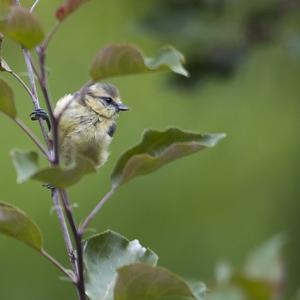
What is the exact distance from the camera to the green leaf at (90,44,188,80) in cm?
128

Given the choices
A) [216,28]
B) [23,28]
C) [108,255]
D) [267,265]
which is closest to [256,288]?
[267,265]

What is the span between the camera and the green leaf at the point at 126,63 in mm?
1280

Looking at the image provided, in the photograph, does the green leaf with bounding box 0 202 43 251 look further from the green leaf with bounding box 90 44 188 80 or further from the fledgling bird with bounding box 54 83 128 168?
the fledgling bird with bounding box 54 83 128 168

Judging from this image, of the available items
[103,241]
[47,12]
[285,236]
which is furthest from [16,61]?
[103,241]

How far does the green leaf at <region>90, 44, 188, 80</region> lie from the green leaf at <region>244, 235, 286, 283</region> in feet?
2.98

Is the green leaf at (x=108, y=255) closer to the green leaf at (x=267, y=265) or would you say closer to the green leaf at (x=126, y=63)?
the green leaf at (x=126, y=63)

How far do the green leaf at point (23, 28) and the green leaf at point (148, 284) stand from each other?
34 cm

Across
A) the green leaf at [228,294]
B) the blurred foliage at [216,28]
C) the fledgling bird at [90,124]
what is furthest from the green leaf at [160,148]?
the blurred foliage at [216,28]

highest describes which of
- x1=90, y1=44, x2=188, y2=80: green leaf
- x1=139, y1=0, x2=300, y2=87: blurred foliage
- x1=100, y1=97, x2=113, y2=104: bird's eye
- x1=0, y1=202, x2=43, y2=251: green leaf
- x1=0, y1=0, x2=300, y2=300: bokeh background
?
x1=90, y1=44, x2=188, y2=80: green leaf

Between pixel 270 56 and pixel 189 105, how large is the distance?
60 centimetres

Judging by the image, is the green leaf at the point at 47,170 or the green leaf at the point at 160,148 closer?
the green leaf at the point at 47,170

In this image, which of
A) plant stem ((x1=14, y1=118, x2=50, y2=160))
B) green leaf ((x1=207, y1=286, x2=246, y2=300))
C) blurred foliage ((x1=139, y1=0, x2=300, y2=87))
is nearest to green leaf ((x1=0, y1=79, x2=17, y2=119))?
plant stem ((x1=14, y1=118, x2=50, y2=160))

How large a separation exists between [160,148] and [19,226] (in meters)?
0.24

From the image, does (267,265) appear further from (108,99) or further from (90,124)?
(108,99)
